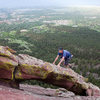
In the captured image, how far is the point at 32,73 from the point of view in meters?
18.4

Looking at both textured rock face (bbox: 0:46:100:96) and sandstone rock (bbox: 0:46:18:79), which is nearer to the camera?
sandstone rock (bbox: 0:46:18:79)

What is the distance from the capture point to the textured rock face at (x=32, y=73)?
1728cm

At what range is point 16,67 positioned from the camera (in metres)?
18.0

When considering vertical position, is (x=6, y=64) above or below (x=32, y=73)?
above

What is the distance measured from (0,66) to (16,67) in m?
2.02

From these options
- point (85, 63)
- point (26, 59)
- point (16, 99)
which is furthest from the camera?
point (85, 63)

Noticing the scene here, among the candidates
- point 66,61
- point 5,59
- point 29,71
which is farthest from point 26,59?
point 66,61

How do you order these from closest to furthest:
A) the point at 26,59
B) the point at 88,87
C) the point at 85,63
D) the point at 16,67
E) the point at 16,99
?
the point at 16,99
the point at 16,67
the point at 26,59
the point at 88,87
the point at 85,63

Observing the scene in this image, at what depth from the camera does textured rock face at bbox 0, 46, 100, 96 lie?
17.3 meters

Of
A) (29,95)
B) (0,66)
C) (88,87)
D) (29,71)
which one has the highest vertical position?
(0,66)

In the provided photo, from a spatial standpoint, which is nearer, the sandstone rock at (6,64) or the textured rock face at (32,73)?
the sandstone rock at (6,64)

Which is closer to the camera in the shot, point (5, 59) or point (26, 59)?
point (5, 59)

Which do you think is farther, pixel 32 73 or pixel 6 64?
pixel 32 73

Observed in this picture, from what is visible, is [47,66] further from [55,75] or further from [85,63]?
[85,63]
